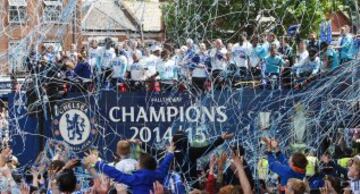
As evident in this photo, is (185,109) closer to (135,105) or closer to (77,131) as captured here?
(135,105)

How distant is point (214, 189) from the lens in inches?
364

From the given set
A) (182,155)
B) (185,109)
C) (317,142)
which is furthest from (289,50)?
(182,155)

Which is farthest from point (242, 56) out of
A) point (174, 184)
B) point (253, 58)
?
point (174, 184)

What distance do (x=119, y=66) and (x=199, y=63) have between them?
1736 mm

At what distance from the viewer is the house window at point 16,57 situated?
12.2m

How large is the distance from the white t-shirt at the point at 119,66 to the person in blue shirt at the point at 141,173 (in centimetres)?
703

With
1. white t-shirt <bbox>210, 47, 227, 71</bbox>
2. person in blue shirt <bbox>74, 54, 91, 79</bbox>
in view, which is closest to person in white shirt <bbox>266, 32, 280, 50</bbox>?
white t-shirt <bbox>210, 47, 227, 71</bbox>

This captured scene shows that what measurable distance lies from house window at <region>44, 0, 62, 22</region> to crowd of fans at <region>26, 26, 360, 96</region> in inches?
80.2

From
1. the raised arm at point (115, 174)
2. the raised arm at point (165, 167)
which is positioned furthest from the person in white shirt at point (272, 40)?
the raised arm at point (115, 174)

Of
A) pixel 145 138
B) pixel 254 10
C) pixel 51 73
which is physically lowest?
pixel 145 138

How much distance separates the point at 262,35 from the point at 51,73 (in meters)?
3.63

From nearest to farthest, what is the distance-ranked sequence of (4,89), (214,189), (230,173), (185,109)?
(214,189) → (230,173) → (185,109) → (4,89)

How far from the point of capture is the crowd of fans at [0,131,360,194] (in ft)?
26.0

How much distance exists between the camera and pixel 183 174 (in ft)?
34.0
